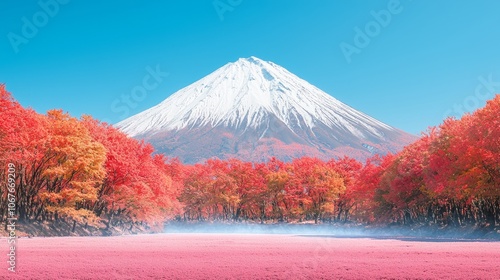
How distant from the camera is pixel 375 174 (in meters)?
57.5

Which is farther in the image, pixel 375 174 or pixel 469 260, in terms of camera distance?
pixel 375 174

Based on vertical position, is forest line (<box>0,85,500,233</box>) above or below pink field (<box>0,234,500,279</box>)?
above

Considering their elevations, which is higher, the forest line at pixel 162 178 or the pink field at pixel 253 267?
the forest line at pixel 162 178

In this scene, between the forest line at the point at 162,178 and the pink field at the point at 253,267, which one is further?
the forest line at the point at 162,178

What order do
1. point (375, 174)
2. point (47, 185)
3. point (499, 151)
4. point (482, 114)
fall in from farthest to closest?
point (375, 174) < point (47, 185) < point (482, 114) < point (499, 151)

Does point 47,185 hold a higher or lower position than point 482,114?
lower

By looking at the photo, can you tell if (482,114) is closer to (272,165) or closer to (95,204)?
(95,204)

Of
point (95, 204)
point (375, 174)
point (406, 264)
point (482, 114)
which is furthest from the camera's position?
point (375, 174)

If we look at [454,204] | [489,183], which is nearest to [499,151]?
[489,183]

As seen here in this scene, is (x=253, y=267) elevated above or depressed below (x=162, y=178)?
below

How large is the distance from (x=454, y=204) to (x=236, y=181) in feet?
131

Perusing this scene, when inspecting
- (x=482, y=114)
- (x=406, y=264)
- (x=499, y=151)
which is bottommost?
(x=406, y=264)

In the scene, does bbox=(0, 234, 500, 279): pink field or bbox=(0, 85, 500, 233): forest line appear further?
bbox=(0, 85, 500, 233): forest line

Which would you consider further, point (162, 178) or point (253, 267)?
point (162, 178)
